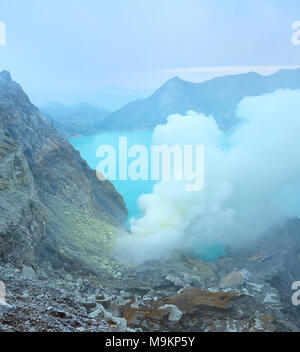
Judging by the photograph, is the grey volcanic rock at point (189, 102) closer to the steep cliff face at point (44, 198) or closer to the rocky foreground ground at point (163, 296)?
the steep cliff face at point (44, 198)

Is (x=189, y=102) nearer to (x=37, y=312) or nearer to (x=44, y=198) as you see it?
(x=44, y=198)

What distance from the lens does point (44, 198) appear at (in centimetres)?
2873

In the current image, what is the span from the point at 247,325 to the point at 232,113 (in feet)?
518

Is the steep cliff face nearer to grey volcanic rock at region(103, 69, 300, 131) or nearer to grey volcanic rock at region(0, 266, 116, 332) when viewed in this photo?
grey volcanic rock at region(0, 266, 116, 332)

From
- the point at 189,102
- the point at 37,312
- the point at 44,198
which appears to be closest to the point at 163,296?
the point at 37,312

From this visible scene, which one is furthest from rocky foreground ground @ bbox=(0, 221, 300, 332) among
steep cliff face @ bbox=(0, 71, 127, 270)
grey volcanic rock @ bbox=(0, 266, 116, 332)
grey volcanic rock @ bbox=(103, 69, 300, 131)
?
grey volcanic rock @ bbox=(103, 69, 300, 131)

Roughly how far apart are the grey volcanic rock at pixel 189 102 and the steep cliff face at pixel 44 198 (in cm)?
12372

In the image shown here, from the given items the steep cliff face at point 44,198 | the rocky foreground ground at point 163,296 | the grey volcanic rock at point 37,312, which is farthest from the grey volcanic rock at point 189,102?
the grey volcanic rock at point 37,312

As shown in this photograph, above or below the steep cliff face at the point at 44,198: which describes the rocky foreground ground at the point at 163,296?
below

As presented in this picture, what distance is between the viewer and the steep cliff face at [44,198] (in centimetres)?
1650

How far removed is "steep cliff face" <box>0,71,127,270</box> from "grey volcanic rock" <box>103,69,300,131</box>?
406 feet

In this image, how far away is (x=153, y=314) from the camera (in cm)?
1408

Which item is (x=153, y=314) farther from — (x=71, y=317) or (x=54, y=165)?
(x=54, y=165)

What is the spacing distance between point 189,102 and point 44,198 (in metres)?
152
